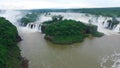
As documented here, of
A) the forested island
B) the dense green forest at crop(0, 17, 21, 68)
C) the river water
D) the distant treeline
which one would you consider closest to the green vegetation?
the river water

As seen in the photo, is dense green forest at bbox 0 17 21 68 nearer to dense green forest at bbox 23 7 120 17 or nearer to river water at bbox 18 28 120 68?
river water at bbox 18 28 120 68

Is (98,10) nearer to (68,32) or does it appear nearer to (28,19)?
(28,19)

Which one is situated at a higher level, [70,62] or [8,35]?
[8,35]

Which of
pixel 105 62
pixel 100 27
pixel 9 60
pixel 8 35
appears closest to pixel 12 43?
pixel 8 35

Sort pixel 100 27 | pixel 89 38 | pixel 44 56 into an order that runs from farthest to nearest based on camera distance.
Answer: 1. pixel 100 27
2. pixel 89 38
3. pixel 44 56

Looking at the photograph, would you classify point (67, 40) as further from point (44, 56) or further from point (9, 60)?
point (9, 60)

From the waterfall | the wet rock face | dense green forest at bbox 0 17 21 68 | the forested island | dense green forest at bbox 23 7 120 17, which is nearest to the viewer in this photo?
dense green forest at bbox 0 17 21 68

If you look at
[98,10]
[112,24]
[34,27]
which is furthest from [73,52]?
→ [98,10]
